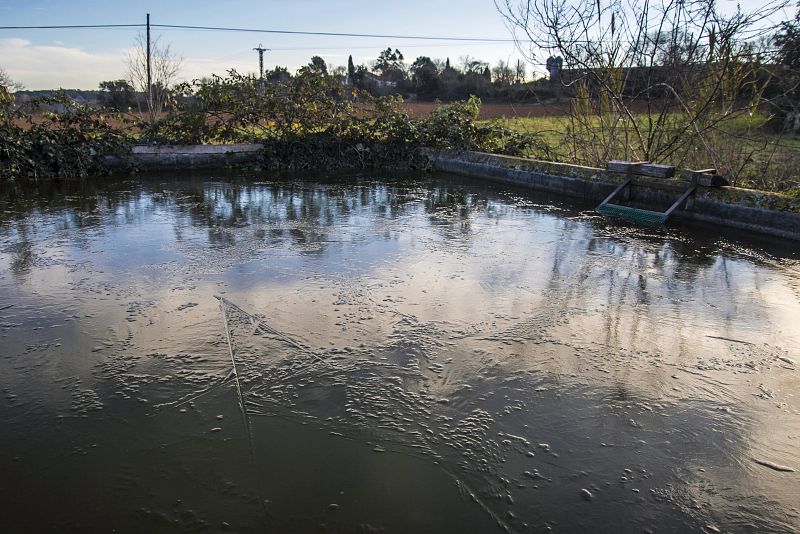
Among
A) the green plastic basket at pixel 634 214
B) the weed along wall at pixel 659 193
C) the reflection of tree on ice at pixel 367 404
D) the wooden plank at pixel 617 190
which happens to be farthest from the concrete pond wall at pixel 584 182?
the reflection of tree on ice at pixel 367 404

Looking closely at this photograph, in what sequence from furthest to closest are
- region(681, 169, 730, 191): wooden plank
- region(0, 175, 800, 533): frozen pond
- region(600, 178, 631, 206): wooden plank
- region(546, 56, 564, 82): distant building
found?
region(546, 56, 564, 82): distant building
region(600, 178, 631, 206): wooden plank
region(681, 169, 730, 191): wooden plank
region(0, 175, 800, 533): frozen pond

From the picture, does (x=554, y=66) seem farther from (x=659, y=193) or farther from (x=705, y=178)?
(x=705, y=178)

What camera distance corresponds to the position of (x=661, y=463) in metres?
2.33

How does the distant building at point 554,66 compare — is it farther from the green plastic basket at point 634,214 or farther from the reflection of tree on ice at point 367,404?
the reflection of tree on ice at point 367,404

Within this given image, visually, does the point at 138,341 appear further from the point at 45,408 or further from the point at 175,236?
the point at 175,236

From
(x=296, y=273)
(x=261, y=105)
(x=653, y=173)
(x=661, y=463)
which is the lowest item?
(x=661, y=463)

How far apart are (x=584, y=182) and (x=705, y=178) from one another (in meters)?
1.94

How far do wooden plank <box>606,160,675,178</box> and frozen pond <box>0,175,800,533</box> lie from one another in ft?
5.71

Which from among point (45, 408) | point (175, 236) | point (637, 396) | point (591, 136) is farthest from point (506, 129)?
point (45, 408)

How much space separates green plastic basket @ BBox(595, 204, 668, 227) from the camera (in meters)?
6.90

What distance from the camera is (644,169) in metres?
7.48

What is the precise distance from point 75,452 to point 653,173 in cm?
695

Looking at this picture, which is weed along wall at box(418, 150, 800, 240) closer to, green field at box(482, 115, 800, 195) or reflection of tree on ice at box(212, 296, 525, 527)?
green field at box(482, 115, 800, 195)

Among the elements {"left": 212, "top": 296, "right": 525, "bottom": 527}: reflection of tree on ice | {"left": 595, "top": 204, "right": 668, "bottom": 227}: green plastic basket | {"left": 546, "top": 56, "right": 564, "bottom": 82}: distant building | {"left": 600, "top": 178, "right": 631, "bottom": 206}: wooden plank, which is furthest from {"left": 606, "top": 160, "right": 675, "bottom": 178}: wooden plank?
{"left": 212, "top": 296, "right": 525, "bottom": 527}: reflection of tree on ice
